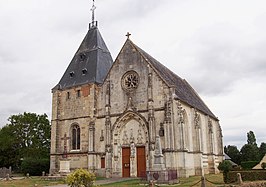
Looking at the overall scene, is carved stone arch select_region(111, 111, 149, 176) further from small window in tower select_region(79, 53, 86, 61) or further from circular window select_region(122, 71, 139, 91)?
small window in tower select_region(79, 53, 86, 61)

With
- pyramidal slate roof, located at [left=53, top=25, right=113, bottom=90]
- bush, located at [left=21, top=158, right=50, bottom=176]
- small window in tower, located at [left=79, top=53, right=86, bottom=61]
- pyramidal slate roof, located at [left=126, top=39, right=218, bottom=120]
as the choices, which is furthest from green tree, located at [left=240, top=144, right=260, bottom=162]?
small window in tower, located at [left=79, top=53, right=86, bottom=61]

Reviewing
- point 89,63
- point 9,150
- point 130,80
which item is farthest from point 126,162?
point 9,150

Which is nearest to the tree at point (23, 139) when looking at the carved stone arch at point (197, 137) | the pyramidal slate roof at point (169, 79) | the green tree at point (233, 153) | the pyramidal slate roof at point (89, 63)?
the pyramidal slate roof at point (89, 63)

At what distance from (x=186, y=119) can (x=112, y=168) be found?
26.2 ft

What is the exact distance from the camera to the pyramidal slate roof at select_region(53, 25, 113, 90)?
105ft

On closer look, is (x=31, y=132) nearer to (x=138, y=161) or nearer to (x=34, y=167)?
(x=34, y=167)

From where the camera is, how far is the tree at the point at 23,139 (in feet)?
152

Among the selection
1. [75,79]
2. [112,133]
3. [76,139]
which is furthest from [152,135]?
[75,79]

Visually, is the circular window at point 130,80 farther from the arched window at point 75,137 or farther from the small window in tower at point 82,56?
the small window in tower at point 82,56

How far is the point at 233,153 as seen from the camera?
6206 centimetres

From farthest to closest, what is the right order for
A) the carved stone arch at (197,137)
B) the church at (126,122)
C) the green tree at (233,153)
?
the green tree at (233,153)
the carved stone arch at (197,137)
the church at (126,122)

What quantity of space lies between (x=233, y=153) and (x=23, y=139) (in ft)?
133

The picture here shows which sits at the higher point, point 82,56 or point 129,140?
point 82,56

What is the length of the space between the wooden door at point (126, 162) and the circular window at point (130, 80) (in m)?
5.47
